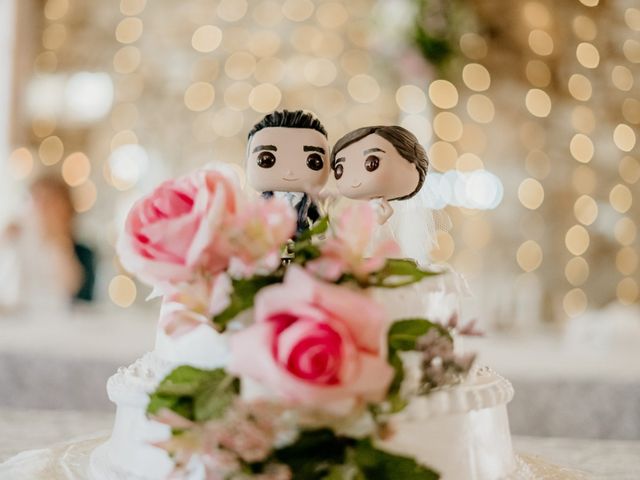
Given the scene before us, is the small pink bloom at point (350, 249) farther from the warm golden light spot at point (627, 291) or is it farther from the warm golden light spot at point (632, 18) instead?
the warm golden light spot at point (632, 18)

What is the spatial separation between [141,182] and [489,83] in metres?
1.67

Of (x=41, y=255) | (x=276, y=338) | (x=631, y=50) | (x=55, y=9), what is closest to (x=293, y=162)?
(x=276, y=338)

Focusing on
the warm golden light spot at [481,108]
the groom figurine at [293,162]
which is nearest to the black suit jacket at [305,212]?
the groom figurine at [293,162]

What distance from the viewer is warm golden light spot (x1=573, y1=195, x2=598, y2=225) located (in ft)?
11.5

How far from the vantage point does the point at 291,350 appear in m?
0.57

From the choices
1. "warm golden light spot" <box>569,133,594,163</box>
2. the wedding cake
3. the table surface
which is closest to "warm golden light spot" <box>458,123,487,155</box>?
"warm golden light spot" <box>569,133,594,163</box>

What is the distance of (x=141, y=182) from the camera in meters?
3.80

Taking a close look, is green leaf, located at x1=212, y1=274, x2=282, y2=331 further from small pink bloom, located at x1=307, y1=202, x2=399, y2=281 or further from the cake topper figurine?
A: the cake topper figurine

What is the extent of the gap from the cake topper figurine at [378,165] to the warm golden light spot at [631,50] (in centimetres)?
299

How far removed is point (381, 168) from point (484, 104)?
274 cm

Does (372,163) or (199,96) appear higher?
(199,96)

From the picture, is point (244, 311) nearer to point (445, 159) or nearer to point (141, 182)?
point (445, 159)

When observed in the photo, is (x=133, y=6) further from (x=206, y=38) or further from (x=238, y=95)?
(x=238, y=95)

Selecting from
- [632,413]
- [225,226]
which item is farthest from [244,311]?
[632,413]
